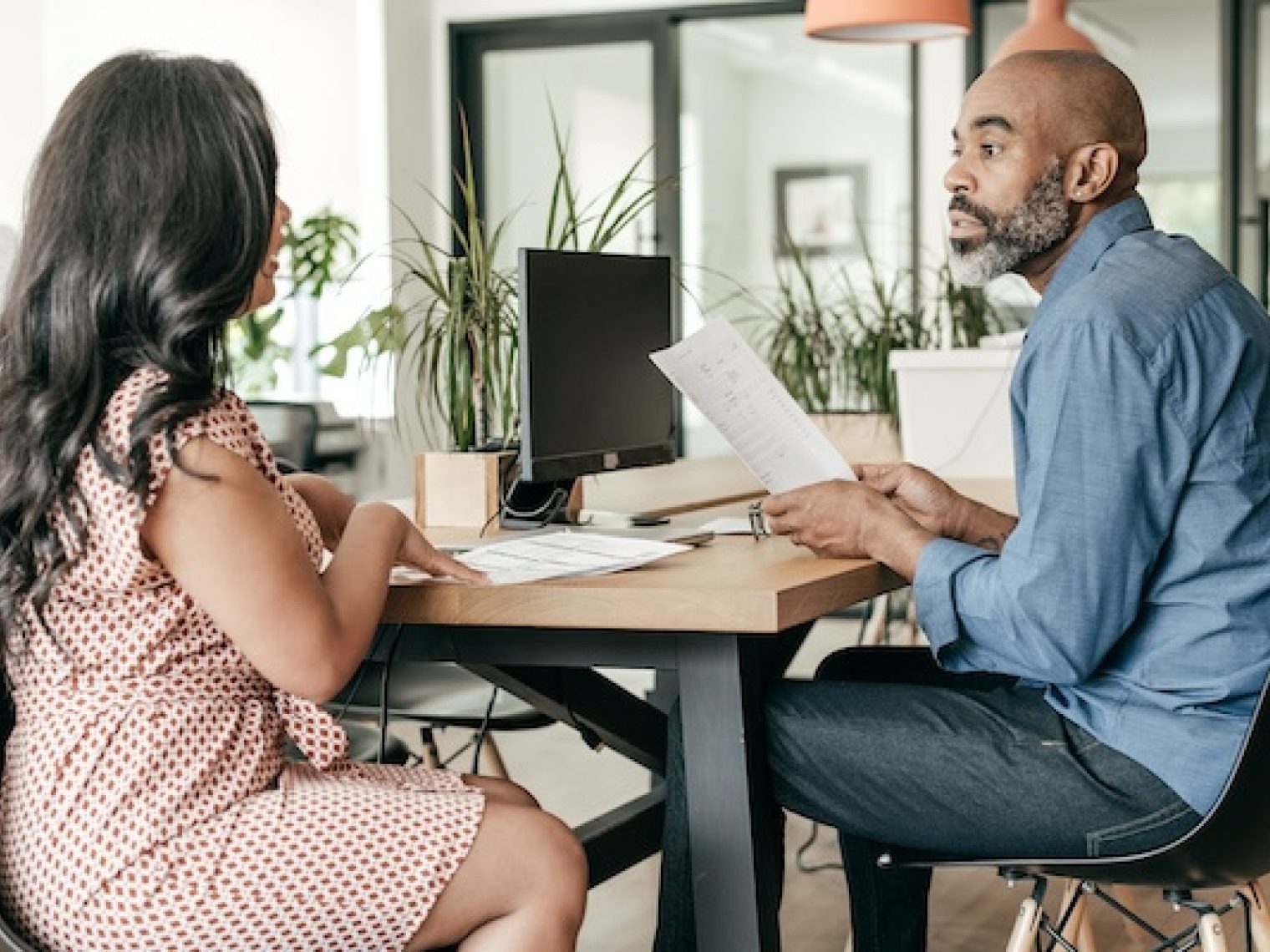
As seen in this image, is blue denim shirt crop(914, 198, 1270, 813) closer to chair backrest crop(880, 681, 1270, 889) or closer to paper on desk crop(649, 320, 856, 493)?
chair backrest crop(880, 681, 1270, 889)

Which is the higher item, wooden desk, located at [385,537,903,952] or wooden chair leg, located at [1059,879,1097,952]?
wooden desk, located at [385,537,903,952]

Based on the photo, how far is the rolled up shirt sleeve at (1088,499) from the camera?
1.84 metres

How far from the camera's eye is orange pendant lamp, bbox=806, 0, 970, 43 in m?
4.05

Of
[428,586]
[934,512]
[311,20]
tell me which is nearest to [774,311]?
[311,20]

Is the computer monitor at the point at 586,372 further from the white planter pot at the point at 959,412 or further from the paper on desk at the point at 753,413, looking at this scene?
the white planter pot at the point at 959,412

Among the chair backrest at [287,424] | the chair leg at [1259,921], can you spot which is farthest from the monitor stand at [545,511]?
the chair backrest at [287,424]

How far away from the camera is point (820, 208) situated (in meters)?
7.18

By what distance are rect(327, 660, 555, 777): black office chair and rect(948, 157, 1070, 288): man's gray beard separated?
1.07 metres

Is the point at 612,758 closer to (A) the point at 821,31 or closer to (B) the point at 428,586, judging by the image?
(A) the point at 821,31

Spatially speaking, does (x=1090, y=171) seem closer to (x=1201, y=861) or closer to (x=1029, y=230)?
(x=1029, y=230)

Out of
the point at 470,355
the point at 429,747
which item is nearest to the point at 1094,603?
the point at 470,355

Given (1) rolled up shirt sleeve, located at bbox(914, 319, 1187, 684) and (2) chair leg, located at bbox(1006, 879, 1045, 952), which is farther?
(2) chair leg, located at bbox(1006, 879, 1045, 952)

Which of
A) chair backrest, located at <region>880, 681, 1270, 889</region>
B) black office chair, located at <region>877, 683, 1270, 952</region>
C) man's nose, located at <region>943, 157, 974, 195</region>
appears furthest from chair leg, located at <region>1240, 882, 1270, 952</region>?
man's nose, located at <region>943, 157, 974, 195</region>

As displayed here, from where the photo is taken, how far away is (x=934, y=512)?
233 centimetres
